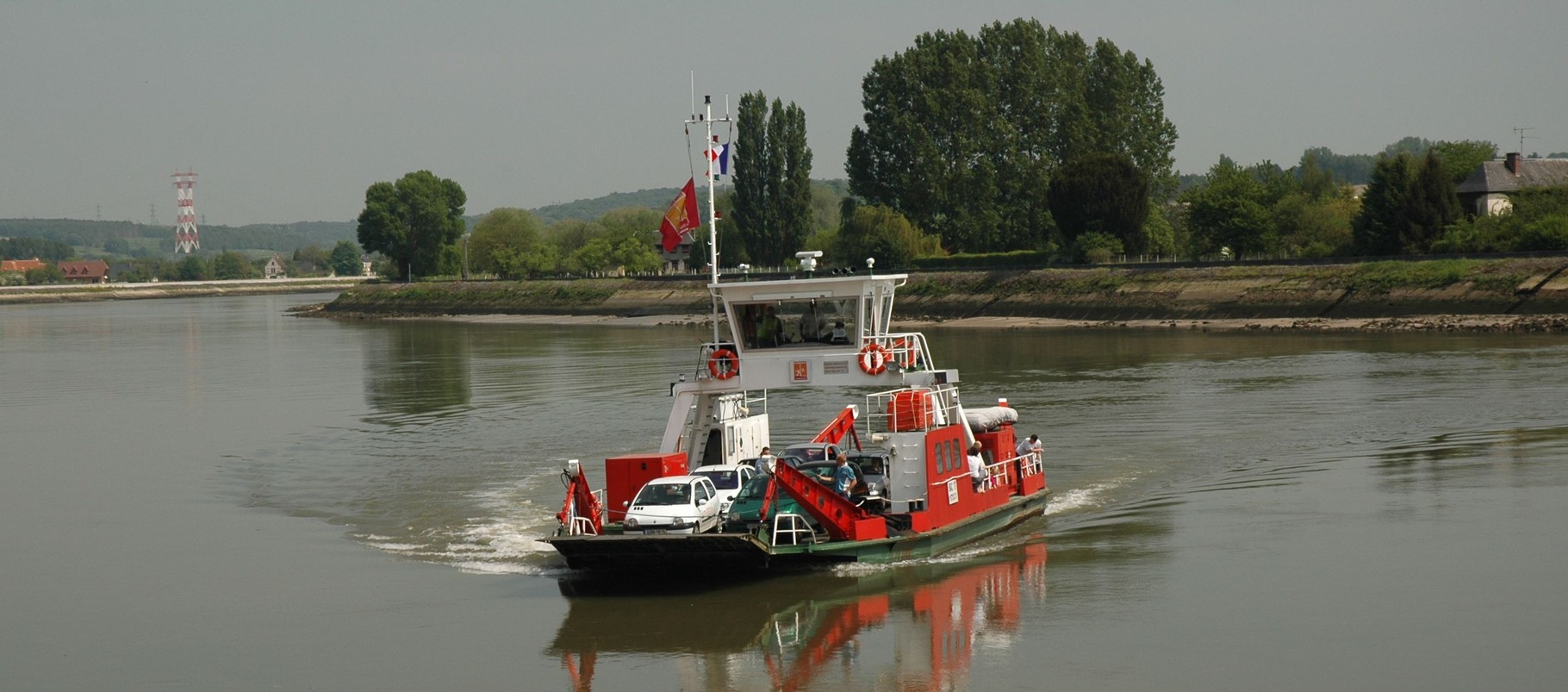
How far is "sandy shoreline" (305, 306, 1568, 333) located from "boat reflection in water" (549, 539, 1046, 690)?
45.1m

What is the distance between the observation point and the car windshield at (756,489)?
21.2 meters

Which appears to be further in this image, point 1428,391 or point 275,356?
point 275,356

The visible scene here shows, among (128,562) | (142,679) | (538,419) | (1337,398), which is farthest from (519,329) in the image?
(142,679)

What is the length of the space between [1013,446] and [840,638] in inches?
338

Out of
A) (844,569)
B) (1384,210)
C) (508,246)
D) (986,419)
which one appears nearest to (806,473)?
(844,569)

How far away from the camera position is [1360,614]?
1777cm

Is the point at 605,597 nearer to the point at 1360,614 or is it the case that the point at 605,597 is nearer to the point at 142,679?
the point at 142,679

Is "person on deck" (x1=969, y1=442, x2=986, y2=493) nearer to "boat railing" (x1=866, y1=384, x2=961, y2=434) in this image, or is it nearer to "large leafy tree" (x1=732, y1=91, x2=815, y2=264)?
"boat railing" (x1=866, y1=384, x2=961, y2=434)

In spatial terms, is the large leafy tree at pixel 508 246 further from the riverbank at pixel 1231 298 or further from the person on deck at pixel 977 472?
the person on deck at pixel 977 472

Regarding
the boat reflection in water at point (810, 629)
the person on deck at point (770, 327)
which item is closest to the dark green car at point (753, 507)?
the boat reflection in water at point (810, 629)

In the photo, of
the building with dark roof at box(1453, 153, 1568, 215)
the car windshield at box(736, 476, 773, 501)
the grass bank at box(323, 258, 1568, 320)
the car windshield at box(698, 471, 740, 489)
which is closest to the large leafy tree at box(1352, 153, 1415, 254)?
the grass bank at box(323, 258, 1568, 320)

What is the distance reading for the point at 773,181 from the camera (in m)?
103

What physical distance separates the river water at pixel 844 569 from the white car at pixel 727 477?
1.86m

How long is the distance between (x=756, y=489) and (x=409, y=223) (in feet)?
484
